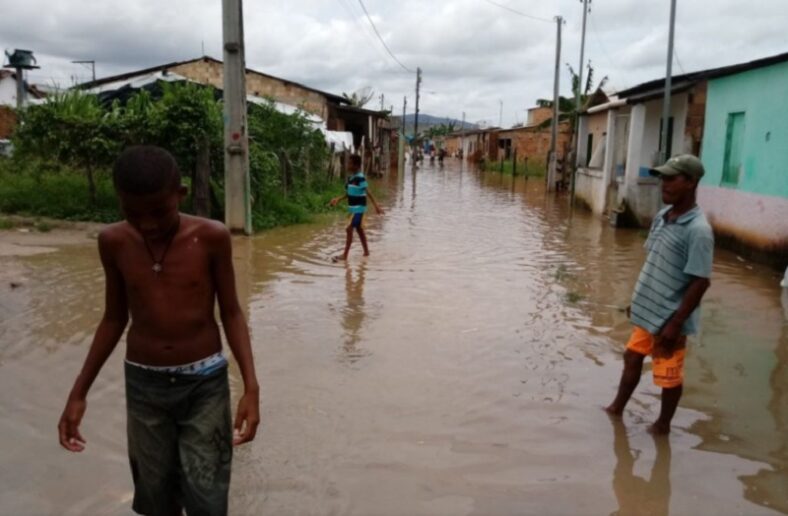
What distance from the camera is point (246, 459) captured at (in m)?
3.78

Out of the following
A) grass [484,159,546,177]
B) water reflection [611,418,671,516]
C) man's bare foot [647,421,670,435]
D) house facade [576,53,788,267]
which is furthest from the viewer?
grass [484,159,546,177]

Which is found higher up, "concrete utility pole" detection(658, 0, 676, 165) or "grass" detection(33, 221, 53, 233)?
"concrete utility pole" detection(658, 0, 676, 165)

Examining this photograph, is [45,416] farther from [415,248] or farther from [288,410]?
[415,248]

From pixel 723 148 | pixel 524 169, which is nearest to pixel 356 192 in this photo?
pixel 723 148

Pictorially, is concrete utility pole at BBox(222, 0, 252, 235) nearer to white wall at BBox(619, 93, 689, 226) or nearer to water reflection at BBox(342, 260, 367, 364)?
water reflection at BBox(342, 260, 367, 364)

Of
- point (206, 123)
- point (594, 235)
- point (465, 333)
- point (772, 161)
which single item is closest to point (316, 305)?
point (465, 333)

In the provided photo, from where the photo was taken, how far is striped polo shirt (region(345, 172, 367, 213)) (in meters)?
9.78

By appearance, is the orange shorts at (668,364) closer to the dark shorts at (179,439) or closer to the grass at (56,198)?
the dark shorts at (179,439)

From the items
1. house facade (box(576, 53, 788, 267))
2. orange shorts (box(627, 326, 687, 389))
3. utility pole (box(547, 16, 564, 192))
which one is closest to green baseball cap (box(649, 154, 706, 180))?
orange shorts (box(627, 326, 687, 389))

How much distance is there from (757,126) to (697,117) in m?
2.59

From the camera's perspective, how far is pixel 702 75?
13.2 m

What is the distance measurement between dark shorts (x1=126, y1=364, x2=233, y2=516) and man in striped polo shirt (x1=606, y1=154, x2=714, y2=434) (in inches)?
102

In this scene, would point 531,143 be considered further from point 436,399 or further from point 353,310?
point 436,399

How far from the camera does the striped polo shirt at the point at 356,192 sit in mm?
9781
